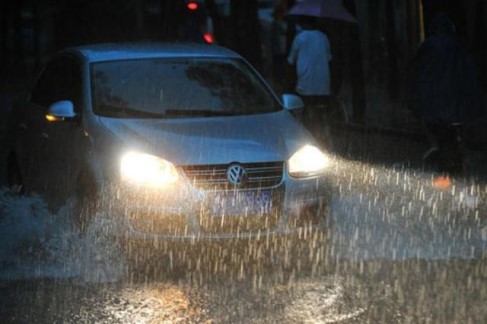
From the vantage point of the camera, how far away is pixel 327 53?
489 inches

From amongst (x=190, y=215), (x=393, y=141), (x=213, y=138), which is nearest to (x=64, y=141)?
(x=213, y=138)

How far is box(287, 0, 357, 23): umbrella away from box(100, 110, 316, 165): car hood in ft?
20.6

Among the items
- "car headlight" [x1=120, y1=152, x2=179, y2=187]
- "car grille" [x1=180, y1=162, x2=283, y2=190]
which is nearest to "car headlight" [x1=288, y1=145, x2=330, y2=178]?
"car grille" [x1=180, y1=162, x2=283, y2=190]

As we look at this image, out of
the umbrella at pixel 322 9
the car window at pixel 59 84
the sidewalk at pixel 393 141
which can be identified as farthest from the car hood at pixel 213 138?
the umbrella at pixel 322 9

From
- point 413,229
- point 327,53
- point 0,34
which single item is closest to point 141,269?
point 413,229

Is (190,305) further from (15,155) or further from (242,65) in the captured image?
(15,155)

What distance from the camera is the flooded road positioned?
245 inches

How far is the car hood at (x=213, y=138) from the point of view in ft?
23.9

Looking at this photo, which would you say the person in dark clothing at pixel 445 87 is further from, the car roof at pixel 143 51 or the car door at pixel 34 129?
the car door at pixel 34 129

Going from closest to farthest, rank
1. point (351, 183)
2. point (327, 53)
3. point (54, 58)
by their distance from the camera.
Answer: point (54, 58)
point (351, 183)
point (327, 53)

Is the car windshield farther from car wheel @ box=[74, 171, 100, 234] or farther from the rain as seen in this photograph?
car wheel @ box=[74, 171, 100, 234]

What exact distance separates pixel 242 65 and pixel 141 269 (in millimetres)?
2503

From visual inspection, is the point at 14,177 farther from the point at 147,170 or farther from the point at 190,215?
the point at 190,215

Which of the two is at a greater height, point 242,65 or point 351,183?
point 242,65
